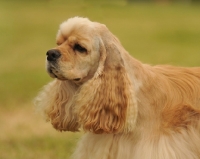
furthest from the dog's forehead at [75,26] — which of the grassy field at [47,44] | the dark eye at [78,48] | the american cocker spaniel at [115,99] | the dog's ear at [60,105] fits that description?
the grassy field at [47,44]

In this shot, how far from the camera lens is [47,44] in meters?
16.2

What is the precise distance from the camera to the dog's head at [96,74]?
4707mm

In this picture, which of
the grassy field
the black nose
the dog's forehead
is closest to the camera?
the black nose

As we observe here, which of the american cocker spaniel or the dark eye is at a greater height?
the dark eye

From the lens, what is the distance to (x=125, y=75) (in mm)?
4758

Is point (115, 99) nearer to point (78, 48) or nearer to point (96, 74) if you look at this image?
point (96, 74)

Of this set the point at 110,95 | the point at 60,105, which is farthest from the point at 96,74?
the point at 60,105

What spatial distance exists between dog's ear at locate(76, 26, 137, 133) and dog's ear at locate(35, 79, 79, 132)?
1.03 feet

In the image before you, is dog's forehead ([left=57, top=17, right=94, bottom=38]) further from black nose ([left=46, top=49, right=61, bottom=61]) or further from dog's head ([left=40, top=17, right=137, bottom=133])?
black nose ([left=46, top=49, right=61, bottom=61])

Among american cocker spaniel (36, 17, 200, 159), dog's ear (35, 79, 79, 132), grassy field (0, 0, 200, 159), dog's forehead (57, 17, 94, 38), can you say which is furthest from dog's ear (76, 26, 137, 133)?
grassy field (0, 0, 200, 159)

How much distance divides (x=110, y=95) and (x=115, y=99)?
53mm

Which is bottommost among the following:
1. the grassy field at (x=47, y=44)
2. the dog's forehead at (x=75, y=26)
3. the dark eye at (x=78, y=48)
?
the grassy field at (x=47, y=44)

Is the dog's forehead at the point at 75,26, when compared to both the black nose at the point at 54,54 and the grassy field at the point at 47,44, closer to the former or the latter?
the black nose at the point at 54,54

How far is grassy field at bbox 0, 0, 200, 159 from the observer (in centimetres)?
721
